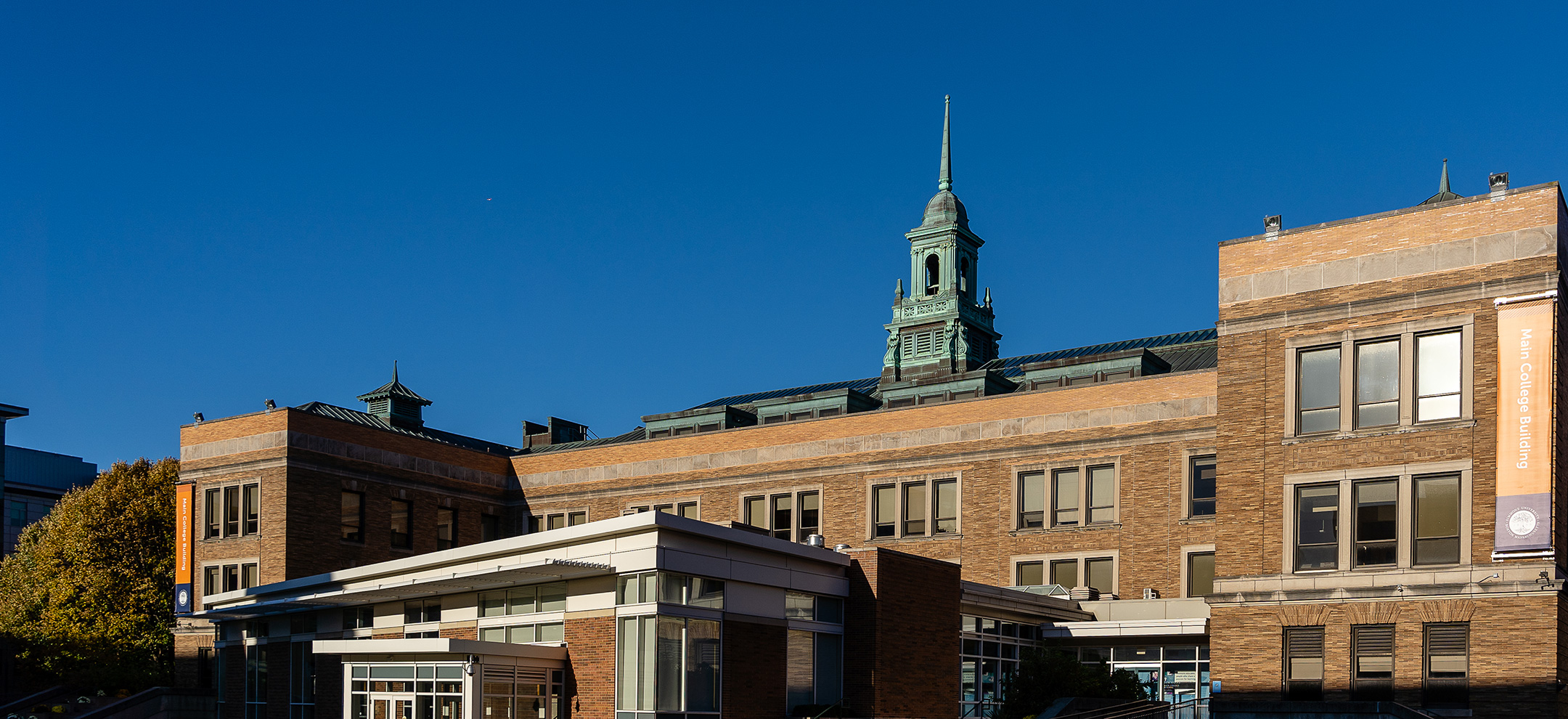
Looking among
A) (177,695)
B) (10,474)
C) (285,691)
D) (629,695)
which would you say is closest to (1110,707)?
(629,695)

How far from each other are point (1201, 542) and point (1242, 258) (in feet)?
50.2

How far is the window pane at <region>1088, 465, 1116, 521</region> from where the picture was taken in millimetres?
53625

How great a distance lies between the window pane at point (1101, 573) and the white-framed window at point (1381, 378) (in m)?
17.4

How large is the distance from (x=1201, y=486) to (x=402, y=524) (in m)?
33.0

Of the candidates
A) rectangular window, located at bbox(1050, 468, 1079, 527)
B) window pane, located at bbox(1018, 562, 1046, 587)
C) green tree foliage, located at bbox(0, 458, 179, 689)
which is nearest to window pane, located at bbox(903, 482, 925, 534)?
window pane, located at bbox(1018, 562, 1046, 587)

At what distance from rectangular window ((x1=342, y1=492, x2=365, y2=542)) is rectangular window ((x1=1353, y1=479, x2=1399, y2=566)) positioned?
4018cm

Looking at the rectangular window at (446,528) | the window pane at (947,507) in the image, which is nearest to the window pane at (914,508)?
the window pane at (947,507)

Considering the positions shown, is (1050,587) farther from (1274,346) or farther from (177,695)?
(177,695)

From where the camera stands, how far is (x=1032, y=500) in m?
55.6

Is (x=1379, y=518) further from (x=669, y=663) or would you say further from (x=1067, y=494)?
(x=1067, y=494)

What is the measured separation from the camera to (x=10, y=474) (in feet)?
302

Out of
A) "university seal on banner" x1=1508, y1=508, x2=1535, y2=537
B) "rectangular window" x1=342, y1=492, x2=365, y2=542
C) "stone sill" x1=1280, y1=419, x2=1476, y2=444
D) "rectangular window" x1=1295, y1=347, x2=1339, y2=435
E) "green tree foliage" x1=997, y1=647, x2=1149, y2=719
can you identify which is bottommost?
"green tree foliage" x1=997, y1=647, x2=1149, y2=719

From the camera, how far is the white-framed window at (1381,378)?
3488 centimetres

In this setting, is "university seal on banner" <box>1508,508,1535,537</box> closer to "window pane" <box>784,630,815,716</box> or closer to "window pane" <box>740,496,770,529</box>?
"window pane" <box>784,630,815,716</box>
